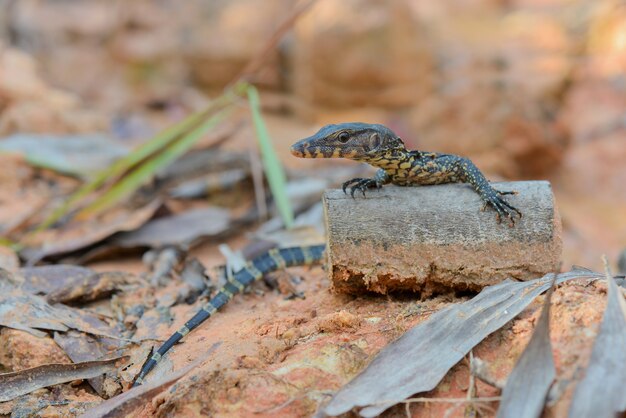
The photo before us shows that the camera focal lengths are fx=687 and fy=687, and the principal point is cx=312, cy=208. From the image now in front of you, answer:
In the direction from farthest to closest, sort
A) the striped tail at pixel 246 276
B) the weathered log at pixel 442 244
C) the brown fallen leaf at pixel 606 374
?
the striped tail at pixel 246 276 → the weathered log at pixel 442 244 → the brown fallen leaf at pixel 606 374

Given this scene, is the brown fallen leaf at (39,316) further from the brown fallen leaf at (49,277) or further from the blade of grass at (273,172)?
the blade of grass at (273,172)

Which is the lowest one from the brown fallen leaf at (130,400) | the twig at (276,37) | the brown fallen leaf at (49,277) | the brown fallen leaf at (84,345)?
the brown fallen leaf at (130,400)

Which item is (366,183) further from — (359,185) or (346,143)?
(346,143)

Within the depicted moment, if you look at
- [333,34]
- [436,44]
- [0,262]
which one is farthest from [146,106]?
[0,262]

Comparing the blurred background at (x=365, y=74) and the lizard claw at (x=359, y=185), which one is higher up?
the blurred background at (x=365, y=74)

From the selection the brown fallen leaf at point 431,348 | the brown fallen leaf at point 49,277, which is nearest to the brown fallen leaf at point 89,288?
the brown fallen leaf at point 49,277
